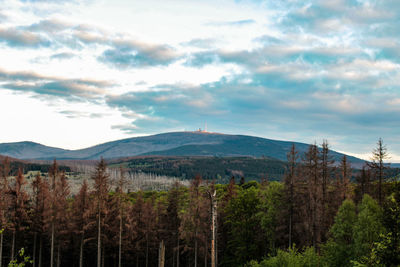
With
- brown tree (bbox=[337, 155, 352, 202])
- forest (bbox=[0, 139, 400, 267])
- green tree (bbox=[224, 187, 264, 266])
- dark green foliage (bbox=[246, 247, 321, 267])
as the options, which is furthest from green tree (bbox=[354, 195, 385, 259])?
green tree (bbox=[224, 187, 264, 266])

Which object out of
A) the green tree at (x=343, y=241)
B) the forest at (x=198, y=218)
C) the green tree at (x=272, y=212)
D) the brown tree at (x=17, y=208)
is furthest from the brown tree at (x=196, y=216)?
the brown tree at (x=17, y=208)

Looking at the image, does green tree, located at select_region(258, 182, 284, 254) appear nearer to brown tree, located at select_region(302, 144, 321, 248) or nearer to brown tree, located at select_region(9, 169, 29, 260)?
brown tree, located at select_region(302, 144, 321, 248)

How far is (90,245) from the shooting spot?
6456 cm

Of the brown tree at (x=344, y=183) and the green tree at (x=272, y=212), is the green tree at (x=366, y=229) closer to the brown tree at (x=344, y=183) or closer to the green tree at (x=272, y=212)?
the green tree at (x=272, y=212)

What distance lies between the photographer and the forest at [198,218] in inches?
1943

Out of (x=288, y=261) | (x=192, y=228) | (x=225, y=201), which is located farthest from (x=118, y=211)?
(x=288, y=261)

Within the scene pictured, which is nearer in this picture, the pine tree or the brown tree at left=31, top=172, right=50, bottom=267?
the pine tree

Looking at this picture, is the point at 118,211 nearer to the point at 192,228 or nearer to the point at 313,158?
the point at 192,228

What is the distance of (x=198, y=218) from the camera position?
60.8 metres

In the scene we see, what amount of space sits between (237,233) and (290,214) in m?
13.8

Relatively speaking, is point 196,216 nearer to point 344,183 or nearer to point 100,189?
point 100,189

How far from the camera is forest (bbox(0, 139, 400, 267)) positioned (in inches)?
1943

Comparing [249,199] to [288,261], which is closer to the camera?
[288,261]

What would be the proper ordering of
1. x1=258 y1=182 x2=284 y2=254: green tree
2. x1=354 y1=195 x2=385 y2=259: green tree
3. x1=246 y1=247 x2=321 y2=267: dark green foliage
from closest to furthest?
x1=246 y1=247 x2=321 y2=267: dark green foliage, x1=354 y1=195 x2=385 y2=259: green tree, x1=258 y1=182 x2=284 y2=254: green tree
